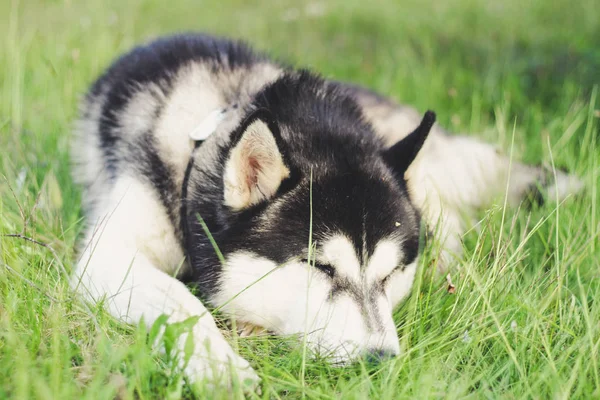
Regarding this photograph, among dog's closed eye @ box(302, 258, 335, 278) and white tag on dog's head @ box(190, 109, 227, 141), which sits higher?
white tag on dog's head @ box(190, 109, 227, 141)

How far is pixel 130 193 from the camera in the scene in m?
2.89

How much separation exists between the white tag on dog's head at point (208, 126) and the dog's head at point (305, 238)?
10.5 inches

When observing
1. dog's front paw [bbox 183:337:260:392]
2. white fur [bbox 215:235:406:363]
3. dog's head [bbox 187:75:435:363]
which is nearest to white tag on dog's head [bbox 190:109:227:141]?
dog's head [bbox 187:75:435:363]

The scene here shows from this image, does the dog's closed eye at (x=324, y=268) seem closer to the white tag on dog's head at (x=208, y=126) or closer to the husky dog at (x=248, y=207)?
the husky dog at (x=248, y=207)

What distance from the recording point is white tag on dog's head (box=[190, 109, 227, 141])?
2.83m

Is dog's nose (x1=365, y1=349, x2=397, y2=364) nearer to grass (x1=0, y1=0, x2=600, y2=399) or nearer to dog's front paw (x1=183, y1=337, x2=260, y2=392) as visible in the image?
grass (x1=0, y1=0, x2=600, y2=399)

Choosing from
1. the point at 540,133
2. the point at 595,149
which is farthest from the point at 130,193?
the point at 540,133

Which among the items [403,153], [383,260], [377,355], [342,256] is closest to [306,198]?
[342,256]

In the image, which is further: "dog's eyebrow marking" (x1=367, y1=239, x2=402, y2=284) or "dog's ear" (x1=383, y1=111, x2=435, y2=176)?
"dog's ear" (x1=383, y1=111, x2=435, y2=176)

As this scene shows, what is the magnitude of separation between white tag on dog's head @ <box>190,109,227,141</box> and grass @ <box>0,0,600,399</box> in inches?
28.5

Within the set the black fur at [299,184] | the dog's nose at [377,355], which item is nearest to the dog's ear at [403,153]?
the black fur at [299,184]

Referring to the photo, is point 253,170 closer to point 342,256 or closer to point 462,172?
point 342,256

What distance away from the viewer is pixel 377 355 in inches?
83.7

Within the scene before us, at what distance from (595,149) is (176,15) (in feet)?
21.1
